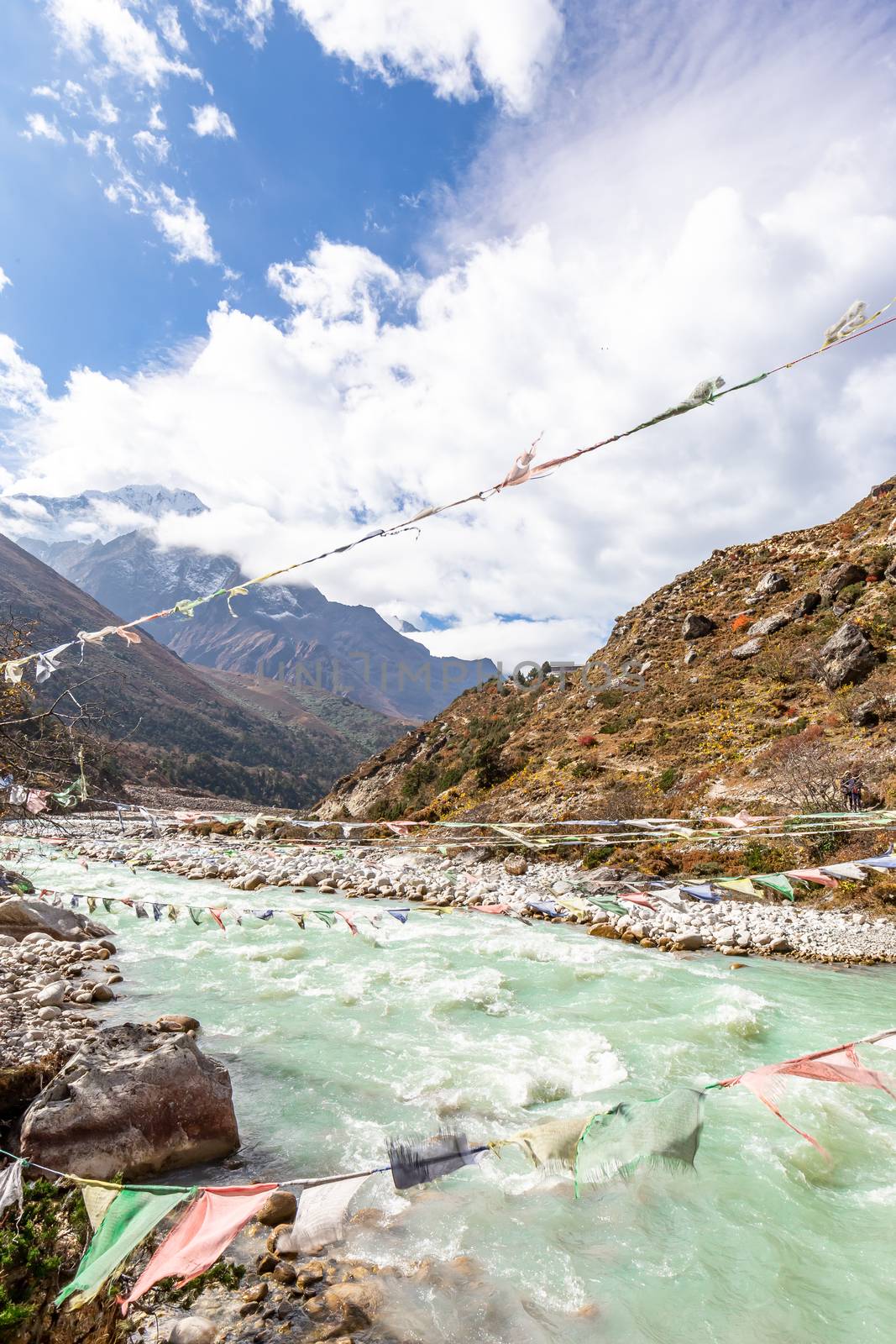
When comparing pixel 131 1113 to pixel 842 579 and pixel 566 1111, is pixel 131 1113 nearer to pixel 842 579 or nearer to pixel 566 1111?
pixel 566 1111

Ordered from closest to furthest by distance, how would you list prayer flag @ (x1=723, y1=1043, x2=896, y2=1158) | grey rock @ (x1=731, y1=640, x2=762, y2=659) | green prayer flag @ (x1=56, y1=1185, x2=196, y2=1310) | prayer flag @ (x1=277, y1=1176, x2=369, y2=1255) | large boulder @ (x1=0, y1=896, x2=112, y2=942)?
1. green prayer flag @ (x1=56, y1=1185, x2=196, y2=1310)
2. prayer flag @ (x1=277, y1=1176, x2=369, y2=1255)
3. prayer flag @ (x1=723, y1=1043, x2=896, y2=1158)
4. large boulder @ (x1=0, y1=896, x2=112, y2=942)
5. grey rock @ (x1=731, y1=640, x2=762, y2=659)

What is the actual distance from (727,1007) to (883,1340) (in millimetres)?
4706

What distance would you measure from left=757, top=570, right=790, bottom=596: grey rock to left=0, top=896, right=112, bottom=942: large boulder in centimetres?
3181

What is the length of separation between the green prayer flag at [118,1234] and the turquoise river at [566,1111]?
4.66ft

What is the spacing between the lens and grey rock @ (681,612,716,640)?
31859 millimetres

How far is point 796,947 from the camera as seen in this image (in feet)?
33.8

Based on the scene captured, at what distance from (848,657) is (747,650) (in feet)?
19.6

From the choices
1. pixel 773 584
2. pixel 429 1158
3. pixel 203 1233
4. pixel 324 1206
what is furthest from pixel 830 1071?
pixel 773 584

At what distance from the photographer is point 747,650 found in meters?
27.6

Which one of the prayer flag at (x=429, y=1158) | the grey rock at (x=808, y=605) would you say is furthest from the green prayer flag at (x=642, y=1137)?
the grey rock at (x=808, y=605)

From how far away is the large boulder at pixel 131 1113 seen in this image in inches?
159

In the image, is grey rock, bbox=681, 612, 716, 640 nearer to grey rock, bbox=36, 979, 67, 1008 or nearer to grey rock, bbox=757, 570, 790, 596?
grey rock, bbox=757, 570, 790, 596

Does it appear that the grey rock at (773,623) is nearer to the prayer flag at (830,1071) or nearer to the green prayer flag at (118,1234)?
the prayer flag at (830,1071)

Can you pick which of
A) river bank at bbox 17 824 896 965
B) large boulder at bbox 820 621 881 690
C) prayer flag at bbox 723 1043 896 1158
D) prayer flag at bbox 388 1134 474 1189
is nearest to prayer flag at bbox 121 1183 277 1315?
prayer flag at bbox 388 1134 474 1189
